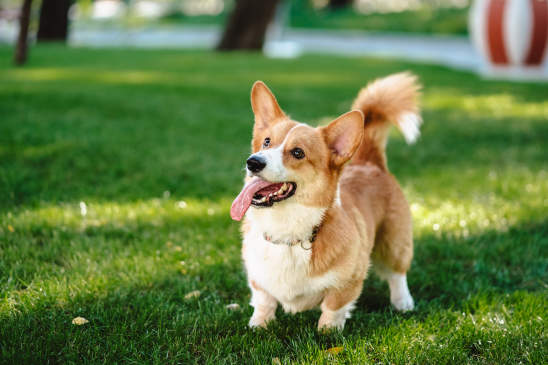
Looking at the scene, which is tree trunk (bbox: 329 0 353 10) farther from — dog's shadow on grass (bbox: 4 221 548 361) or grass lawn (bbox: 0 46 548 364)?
dog's shadow on grass (bbox: 4 221 548 361)

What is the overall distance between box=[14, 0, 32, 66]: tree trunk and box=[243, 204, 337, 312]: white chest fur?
29.1 feet

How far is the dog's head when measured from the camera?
254 cm

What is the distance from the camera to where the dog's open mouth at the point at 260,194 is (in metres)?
2.53

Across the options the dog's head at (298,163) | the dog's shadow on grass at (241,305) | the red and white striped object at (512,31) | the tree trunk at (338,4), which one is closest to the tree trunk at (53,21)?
the red and white striped object at (512,31)

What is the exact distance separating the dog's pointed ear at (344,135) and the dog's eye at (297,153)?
0.17 metres

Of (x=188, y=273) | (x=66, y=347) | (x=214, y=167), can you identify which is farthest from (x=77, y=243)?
(x=214, y=167)

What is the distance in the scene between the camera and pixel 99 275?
10.3 ft

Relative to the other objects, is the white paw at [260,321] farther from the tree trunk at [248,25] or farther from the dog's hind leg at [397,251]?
the tree trunk at [248,25]

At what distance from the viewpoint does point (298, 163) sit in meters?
2.64

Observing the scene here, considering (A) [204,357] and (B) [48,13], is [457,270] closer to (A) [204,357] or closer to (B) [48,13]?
(A) [204,357]

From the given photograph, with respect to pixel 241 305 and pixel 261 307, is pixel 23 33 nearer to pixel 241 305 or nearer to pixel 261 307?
pixel 241 305

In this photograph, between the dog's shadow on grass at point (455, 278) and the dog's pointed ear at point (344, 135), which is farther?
the dog's shadow on grass at point (455, 278)

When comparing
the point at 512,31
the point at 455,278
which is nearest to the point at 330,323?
the point at 455,278

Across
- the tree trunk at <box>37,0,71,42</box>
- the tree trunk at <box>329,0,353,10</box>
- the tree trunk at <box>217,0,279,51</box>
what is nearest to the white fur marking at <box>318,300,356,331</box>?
the tree trunk at <box>217,0,279,51</box>
